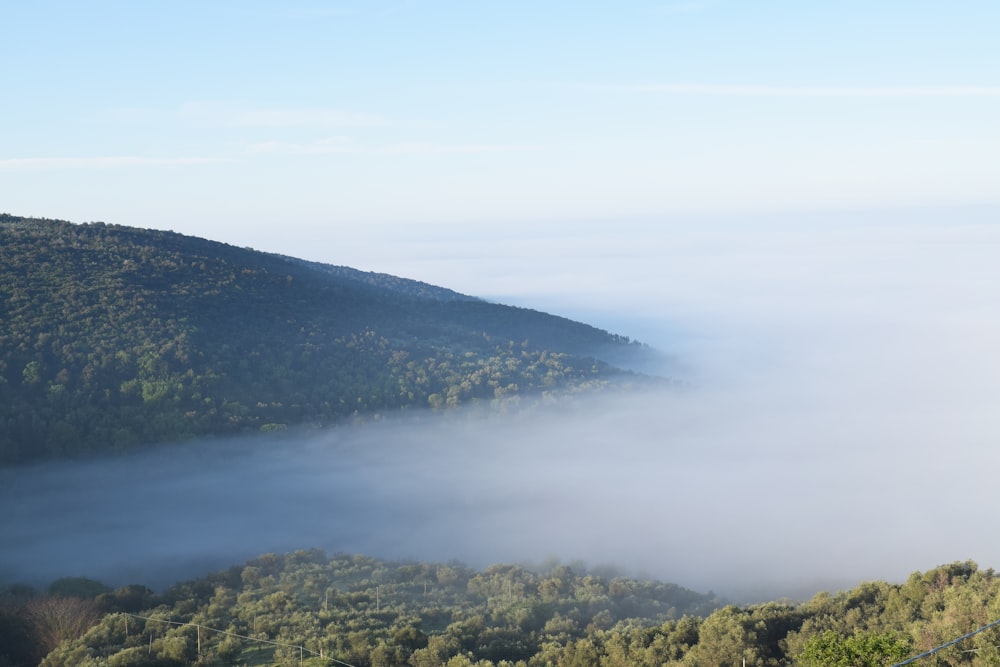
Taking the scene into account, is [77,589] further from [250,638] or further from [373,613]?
[250,638]

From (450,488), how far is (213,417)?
109 feet

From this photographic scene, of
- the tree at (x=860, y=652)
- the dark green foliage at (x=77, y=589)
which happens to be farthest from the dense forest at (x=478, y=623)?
the dark green foliage at (x=77, y=589)

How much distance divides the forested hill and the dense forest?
30.2 m

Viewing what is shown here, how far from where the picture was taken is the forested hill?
7431 cm

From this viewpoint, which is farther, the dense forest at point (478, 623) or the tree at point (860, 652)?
the dense forest at point (478, 623)

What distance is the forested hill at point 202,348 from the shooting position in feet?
244

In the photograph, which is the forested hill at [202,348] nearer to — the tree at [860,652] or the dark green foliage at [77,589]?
the dark green foliage at [77,589]

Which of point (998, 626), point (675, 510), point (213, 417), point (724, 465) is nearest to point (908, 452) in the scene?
point (724, 465)

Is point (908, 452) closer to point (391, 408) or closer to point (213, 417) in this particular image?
point (391, 408)

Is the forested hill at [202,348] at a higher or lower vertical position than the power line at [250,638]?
higher

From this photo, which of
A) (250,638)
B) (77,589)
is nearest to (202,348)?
(77,589)

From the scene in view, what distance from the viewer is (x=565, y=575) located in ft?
155

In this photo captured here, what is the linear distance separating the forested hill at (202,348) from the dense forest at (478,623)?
99.1 feet

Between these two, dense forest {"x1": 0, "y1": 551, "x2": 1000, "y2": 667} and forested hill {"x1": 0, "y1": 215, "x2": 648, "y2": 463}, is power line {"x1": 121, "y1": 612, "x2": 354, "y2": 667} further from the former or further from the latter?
forested hill {"x1": 0, "y1": 215, "x2": 648, "y2": 463}
